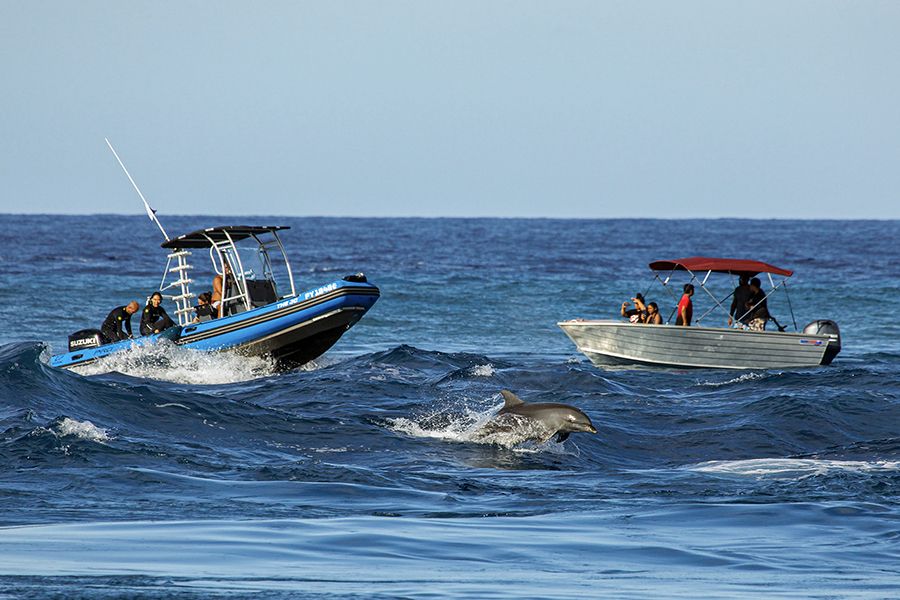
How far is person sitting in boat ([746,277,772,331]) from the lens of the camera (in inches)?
955

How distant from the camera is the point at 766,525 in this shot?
10.4 metres

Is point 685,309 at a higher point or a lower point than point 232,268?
lower

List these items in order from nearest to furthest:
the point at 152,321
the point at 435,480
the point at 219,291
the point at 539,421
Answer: the point at 435,480
the point at 539,421
the point at 152,321
the point at 219,291

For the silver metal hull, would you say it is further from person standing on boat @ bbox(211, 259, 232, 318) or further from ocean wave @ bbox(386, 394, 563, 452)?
person standing on boat @ bbox(211, 259, 232, 318)

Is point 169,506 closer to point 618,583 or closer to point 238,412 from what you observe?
point 618,583

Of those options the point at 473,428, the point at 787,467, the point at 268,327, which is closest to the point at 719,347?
the point at 268,327

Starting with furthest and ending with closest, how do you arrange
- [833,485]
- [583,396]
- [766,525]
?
[583,396] < [833,485] < [766,525]

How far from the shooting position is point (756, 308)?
24375 mm

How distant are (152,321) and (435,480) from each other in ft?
34.3

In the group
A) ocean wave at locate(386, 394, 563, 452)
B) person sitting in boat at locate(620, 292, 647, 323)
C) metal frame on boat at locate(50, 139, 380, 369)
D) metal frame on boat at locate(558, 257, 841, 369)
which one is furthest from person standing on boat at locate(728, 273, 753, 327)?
ocean wave at locate(386, 394, 563, 452)

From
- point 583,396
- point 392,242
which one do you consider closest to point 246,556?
point 583,396

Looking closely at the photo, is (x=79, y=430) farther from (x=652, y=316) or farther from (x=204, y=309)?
(x=652, y=316)

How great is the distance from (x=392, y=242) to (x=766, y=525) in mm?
81789

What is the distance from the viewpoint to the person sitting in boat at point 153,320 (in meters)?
21.7
